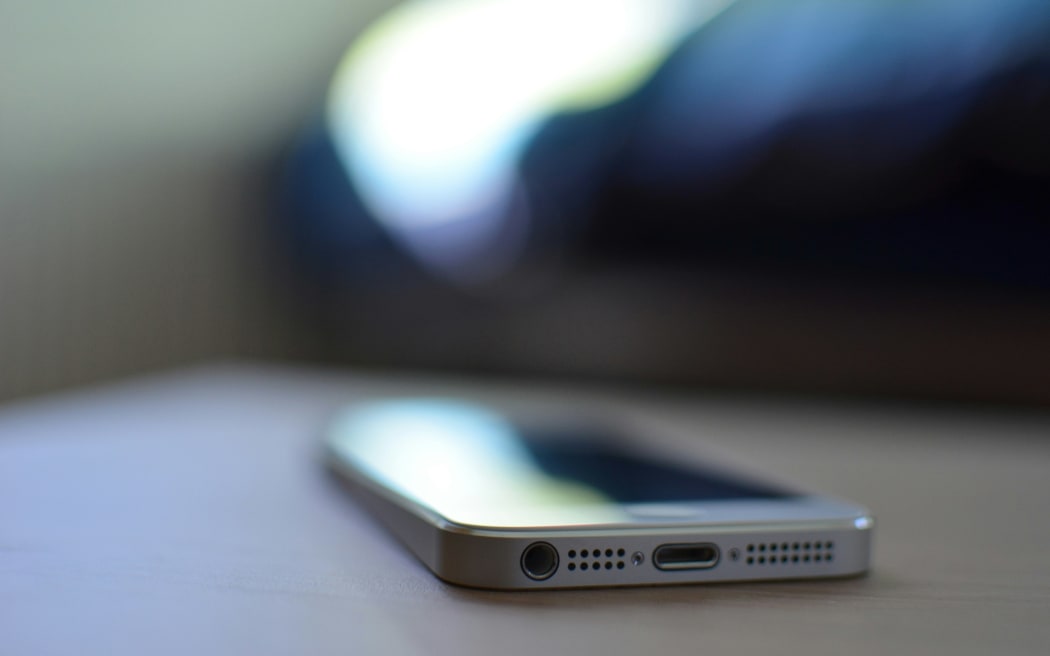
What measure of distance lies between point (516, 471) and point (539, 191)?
548mm

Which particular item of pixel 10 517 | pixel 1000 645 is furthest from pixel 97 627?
pixel 1000 645

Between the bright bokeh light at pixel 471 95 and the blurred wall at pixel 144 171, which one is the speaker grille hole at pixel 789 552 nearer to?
the bright bokeh light at pixel 471 95

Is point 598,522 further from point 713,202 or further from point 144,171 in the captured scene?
point 144,171

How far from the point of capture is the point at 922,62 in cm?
72

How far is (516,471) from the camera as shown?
0.47 metres

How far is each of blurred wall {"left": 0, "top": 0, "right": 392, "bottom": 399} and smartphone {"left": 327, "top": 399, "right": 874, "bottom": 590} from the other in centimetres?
62

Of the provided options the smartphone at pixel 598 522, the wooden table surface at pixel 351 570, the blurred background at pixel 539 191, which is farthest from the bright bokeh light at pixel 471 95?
the smartphone at pixel 598 522

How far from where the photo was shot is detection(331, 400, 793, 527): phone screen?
1.22 feet

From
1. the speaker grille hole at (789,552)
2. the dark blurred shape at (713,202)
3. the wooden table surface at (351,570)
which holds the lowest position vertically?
the wooden table surface at (351,570)

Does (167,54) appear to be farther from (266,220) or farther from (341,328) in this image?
(341,328)

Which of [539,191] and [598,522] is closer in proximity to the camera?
[598,522]

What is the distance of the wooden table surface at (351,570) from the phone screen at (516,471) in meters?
0.03

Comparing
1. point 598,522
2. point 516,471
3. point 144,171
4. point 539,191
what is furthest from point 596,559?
point 144,171

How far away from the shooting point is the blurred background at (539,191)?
743 mm
